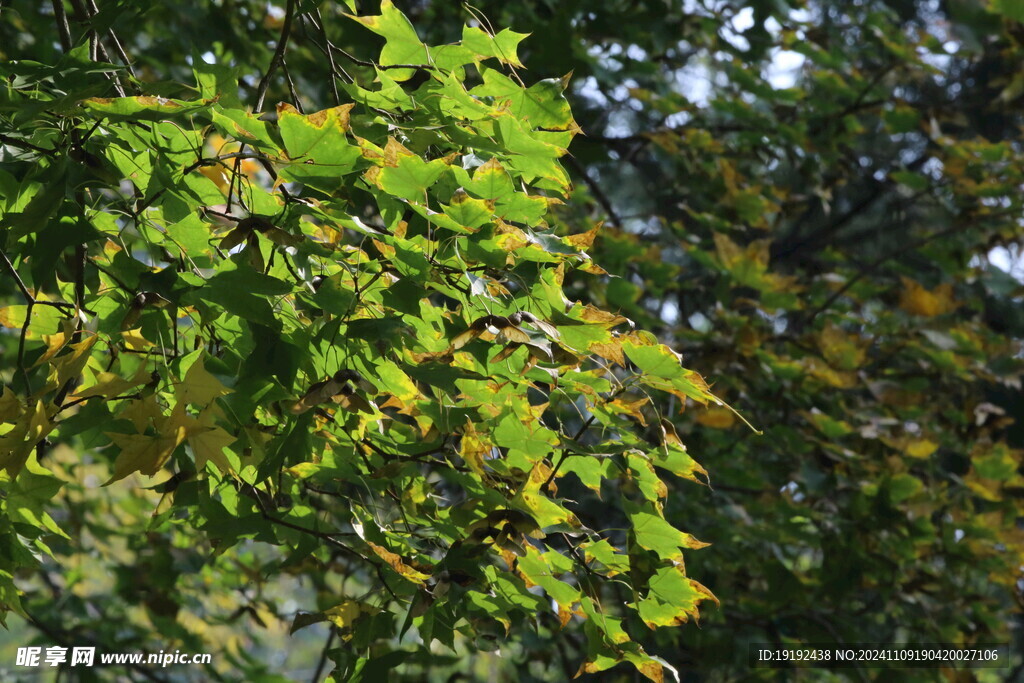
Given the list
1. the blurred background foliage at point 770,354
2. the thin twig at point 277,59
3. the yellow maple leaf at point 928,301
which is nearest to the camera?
the thin twig at point 277,59

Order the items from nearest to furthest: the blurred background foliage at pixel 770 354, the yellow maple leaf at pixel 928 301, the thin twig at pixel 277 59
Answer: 1. the thin twig at pixel 277 59
2. the blurred background foliage at pixel 770 354
3. the yellow maple leaf at pixel 928 301

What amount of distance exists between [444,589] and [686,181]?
8.20 feet

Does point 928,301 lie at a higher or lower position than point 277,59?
higher

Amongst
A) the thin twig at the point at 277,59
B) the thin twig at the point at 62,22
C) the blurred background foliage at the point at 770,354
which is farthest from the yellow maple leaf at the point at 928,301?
the thin twig at the point at 62,22

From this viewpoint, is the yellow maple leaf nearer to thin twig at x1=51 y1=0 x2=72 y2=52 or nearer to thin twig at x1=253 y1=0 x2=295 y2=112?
thin twig at x1=253 y1=0 x2=295 y2=112

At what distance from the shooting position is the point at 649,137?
3.11 meters

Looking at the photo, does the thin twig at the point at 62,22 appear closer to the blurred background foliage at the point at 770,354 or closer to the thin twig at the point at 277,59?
the thin twig at the point at 277,59

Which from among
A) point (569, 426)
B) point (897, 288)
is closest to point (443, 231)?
point (569, 426)

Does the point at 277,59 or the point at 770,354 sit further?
the point at 770,354

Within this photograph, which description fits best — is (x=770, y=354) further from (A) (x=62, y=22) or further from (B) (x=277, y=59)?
(A) (x=62, y=22)

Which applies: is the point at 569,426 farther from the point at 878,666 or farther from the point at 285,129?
the point at 285,129

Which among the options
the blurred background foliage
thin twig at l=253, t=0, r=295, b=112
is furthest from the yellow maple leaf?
thin twig at l=253, t=0, r=295, b=112

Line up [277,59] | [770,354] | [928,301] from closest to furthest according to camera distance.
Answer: [277,59] < [770,354] < [928,301]

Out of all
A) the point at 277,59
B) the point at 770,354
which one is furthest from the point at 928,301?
the point at 277,59
